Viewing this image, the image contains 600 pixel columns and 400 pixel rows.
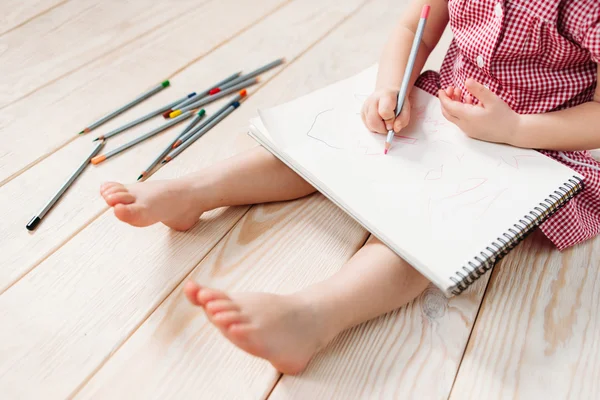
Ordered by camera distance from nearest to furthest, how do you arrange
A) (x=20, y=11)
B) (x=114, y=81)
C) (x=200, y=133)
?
(x=200, y=133), (x=114, y=81), (x=20, y=11)

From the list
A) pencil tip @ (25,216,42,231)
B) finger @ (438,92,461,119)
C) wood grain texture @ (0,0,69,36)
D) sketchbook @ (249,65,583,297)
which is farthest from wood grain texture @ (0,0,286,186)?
finger @ (438,92,461,119)

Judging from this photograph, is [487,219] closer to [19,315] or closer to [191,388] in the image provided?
[191,388]

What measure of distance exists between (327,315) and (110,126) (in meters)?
0.50

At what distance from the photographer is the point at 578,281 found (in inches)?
23.9

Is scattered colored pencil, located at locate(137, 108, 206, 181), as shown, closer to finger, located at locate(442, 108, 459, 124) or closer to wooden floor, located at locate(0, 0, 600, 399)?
wooden floor, located at locate(0, 0, 600, 399)

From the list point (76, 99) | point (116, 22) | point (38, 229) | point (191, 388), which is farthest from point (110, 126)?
point (191, 388)

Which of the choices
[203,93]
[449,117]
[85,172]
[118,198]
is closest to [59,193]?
[85,172]

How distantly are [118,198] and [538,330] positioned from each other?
485 millimetres

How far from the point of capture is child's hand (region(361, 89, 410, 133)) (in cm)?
63

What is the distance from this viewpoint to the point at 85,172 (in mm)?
736

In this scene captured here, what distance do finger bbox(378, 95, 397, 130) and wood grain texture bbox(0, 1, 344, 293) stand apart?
260mm

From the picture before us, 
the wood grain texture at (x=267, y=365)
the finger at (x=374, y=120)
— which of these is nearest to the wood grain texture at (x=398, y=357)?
the wood grain texture at (x=267, y=365)

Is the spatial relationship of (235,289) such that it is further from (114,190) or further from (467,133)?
(467,133)

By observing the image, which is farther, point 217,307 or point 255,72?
point 255,72
